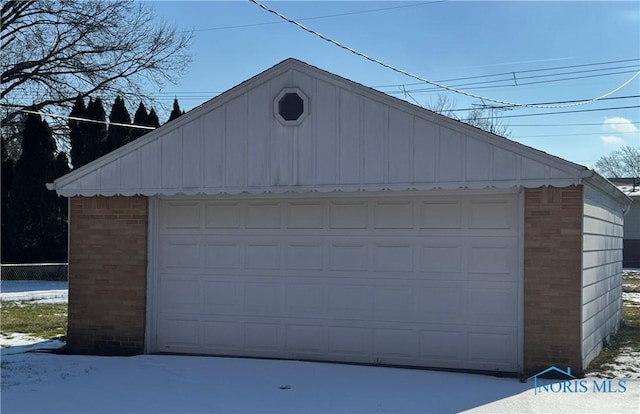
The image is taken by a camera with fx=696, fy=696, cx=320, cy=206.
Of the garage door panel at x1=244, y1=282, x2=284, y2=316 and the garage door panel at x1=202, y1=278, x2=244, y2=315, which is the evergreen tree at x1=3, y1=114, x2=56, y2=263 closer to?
the garage door panel at x1=202, y1=278, x2=244, y2=315

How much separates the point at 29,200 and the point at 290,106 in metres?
18.1

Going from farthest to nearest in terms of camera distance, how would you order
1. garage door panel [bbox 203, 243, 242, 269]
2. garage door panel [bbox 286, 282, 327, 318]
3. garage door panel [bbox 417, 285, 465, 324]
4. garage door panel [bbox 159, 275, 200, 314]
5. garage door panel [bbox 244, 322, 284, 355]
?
1. garage door panel [bbox 159, 275, 200, 314]
2. garage door panel [bbox 203, 243, 242, 269]
3. garage door panel [bbox 244, 322, 284, 355]
4. garage door panel [bbox 286, 282, 327, 318]
5. garage door panel [bbox 417, 285, 465, 324]

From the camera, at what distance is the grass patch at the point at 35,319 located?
500 inches

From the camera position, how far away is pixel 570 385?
7.88 metres

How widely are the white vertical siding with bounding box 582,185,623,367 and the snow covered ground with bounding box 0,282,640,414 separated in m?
0.62

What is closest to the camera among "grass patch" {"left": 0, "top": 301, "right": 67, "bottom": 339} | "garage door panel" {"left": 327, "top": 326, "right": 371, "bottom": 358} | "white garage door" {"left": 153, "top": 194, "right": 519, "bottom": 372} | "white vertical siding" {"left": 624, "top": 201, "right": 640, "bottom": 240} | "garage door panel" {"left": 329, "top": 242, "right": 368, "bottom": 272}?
"white garage door" {"left": 153, "top": 194, "right": 519, "bottom": 372}

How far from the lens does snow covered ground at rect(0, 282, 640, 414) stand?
277 inches

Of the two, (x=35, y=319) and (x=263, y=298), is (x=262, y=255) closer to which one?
(x=263, y=298)

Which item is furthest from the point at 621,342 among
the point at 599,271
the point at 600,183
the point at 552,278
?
the point at 552,278

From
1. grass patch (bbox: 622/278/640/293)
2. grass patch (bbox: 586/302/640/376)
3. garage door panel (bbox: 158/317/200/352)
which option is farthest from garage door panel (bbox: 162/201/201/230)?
grass patch (bbox: 622/278/640/293)

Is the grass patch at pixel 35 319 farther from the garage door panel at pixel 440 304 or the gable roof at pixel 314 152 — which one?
the garage door panel at pixel 440 304

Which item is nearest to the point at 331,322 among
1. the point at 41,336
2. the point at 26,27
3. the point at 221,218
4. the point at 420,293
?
the point at 420,293

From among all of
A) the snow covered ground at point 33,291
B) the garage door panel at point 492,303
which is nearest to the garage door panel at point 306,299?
the garage door panel at point 492,303

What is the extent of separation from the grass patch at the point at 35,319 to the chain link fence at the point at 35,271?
525 centimetres
